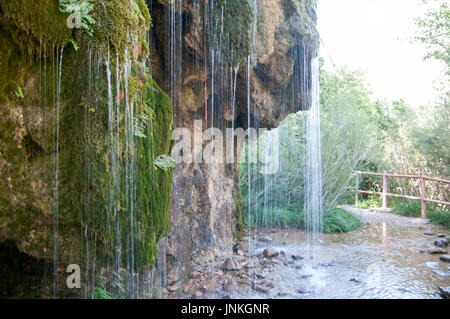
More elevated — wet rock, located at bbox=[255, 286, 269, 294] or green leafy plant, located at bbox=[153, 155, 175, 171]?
green leafy plant, located at bbox=[153, 155, 175, 171]

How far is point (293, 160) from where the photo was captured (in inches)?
432

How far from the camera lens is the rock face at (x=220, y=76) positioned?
530 cm

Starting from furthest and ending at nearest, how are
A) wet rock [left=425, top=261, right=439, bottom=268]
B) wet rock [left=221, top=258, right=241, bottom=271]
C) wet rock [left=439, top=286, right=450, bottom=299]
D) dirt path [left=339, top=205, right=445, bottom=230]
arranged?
dirt path [left=339, top=205, right=445, bottom=230]
wet rock [left=425, top=261, right=439, bottom=268]
wet rock [left=221, top=258, right=241, bottom=271]
wet rock [left=439, top=286, right=450, bottom=299]

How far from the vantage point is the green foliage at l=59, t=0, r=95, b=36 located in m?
2.83

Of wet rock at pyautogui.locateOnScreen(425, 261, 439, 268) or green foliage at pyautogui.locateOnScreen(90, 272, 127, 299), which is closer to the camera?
green foliage at pyautogui.locateOnScreen(90, 272, 127, 299)

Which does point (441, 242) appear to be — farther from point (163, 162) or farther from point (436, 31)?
point (436, 31)

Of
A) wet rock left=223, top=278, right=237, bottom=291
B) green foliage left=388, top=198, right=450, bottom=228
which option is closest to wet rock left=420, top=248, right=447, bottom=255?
green foliage left=388, top=198, right=450, bottom=228

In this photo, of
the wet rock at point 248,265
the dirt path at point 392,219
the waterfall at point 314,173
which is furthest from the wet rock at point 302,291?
the dirt path at point 392,219

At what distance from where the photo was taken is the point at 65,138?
115 inches

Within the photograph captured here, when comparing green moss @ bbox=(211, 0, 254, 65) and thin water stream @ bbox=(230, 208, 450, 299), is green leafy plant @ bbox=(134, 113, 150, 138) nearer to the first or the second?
green moss @ bbox=(211, 0, 254, 65)

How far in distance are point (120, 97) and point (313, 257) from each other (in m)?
5.67

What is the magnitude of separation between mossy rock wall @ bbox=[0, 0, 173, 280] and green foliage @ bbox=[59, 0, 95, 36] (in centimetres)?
5

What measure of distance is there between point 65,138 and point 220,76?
3.90 meters
